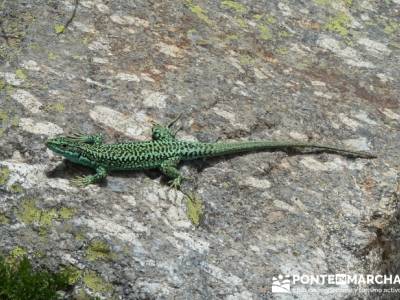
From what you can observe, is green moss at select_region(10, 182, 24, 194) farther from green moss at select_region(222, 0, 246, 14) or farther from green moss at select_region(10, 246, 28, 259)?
green moss at select_region(222, 0, 246, 14)

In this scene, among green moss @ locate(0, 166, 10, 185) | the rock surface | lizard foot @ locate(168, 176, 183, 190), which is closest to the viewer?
the rock surface

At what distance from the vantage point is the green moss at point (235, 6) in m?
7.99

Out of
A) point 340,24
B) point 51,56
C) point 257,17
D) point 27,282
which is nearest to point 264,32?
point 257,17

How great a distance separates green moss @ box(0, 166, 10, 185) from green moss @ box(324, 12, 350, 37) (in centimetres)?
468

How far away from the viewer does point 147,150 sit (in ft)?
19.0

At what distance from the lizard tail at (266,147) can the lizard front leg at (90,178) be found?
42.2 inches

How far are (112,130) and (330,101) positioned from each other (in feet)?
8.39

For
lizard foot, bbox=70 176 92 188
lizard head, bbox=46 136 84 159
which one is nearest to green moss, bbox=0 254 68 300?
lizard foot, bbox=70 176 92 188

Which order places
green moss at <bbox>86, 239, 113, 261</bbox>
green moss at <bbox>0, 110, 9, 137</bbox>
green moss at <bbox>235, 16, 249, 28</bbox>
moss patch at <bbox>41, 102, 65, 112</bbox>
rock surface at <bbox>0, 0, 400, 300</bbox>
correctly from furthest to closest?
green moss at <bbox>235, 16, 249, 28</bbox> → moss patch at <bbox>41, 102, 65, 112</bbox> → green moss at <bbox>0, 110, 9, 137</bbox> → rock surface at <bbox>0, 0, 400, 300</bbox> → green moss at <bbox>86, 239, 113, 261</bbox>

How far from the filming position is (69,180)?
17.6 ft

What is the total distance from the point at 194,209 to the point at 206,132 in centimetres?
105

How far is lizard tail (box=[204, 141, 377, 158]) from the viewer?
607 cm

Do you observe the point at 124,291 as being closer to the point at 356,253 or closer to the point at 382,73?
the point at 356,253

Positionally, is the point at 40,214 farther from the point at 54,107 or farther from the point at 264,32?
the point at 264,32
